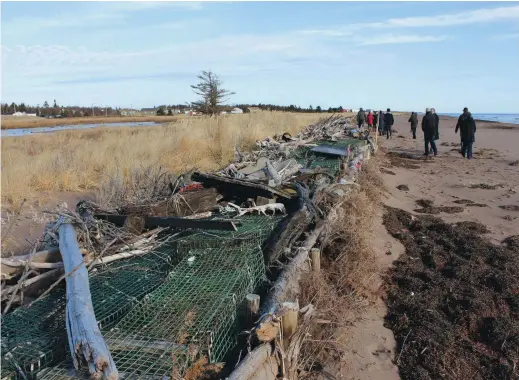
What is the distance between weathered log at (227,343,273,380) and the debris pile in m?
0.28

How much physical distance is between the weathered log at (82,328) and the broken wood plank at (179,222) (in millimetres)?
1291

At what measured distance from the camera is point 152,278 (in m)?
4.02

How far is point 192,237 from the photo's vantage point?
15.5ft

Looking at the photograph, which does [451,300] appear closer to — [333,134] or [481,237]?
[481,237]

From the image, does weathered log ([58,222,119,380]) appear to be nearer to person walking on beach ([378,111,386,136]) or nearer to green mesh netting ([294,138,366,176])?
green mesh netting ([294,138,366,176])

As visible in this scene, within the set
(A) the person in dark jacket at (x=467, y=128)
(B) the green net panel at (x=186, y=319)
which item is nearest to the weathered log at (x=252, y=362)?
(B) the green net panel at (x=186, y=319)

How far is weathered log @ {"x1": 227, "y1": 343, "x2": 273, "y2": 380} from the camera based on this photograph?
2.62m

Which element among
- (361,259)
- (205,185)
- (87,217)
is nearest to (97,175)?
(205,185)

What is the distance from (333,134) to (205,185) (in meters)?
11.2

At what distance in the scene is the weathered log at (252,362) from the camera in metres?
2.62

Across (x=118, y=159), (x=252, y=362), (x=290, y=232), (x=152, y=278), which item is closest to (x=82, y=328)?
(x=252, y=362)

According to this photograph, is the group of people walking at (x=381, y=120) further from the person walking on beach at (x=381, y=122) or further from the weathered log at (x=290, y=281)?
the weathered log at (x=290, y=281)

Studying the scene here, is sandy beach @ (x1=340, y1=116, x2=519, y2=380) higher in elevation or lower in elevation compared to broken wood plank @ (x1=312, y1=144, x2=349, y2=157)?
lower

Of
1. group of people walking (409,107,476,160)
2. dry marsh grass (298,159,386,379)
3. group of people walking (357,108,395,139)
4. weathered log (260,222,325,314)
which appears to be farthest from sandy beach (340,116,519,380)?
group of people walking (357,108,395,139)
